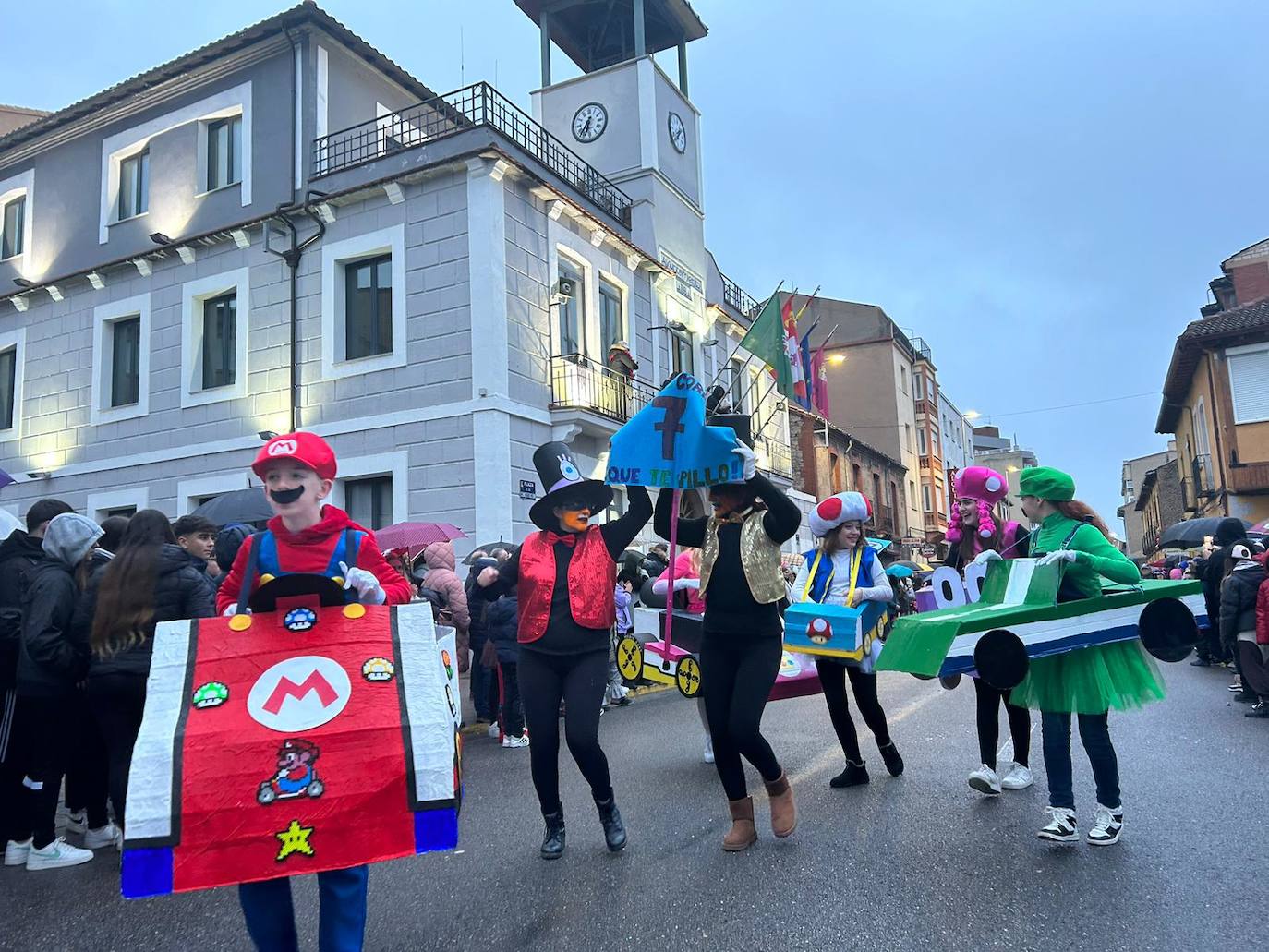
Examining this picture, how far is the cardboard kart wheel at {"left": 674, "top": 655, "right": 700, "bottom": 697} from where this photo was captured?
7.04 metres

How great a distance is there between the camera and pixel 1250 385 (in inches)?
987

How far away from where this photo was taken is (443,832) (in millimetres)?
2875

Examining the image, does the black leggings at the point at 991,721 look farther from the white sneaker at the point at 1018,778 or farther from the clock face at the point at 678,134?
the clock face at the point at 678,134

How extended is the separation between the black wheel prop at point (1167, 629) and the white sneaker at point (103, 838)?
18.2ft

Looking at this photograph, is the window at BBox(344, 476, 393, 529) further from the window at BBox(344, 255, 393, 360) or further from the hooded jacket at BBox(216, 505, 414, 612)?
the hooded jacket at BBox(216, 505, 414, 612)

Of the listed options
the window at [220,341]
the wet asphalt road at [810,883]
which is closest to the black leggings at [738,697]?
the wet asphalt road at [810,883]

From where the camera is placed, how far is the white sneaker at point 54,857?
4898 millimetres

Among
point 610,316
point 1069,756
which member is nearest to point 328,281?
point 610,316

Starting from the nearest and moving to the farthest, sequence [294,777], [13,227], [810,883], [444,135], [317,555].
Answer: [294,777], [317,555], [810,883], [444,135], [13,227]

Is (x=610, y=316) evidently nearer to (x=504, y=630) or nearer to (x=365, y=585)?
(x=504, y=630)

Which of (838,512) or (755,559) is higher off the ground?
(838,512)

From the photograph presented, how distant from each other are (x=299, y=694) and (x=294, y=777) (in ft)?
0.81

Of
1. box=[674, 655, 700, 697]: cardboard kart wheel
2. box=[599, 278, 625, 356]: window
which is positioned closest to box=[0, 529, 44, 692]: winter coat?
box=[674, 655, 700, 697]: cardboard kart wheel

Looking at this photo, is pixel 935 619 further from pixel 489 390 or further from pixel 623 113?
pixel 623 113
